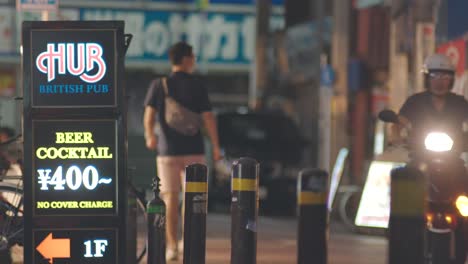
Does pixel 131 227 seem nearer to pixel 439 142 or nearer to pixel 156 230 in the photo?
pixel 156 230

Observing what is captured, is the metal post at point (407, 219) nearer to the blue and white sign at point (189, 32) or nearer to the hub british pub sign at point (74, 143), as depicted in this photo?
the hub british pub sign at point (74, 143)

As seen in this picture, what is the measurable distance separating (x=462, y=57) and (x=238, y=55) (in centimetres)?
2347

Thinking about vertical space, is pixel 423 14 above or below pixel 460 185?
above

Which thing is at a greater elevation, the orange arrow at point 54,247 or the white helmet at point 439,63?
the white helmet at point 439,63

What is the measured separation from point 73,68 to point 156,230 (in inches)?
53.4

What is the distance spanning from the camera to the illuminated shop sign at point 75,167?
10406 millimetres

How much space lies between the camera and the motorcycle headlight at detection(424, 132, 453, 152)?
34.4 ft

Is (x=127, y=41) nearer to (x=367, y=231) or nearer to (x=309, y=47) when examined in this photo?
(x=367, y=231)

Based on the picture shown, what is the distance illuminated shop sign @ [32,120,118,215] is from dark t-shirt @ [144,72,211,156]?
320cm

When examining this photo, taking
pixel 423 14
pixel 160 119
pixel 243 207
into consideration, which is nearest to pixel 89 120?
pixel 243 207

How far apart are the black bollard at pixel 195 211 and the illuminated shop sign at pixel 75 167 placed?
28.8 inches

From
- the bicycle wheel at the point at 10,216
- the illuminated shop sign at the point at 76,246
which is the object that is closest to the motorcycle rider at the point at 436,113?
the illuminated shop sign at the point at 76,246

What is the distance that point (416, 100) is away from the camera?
11172 mm

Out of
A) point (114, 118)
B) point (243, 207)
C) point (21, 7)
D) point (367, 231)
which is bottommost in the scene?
point (367, 231)
